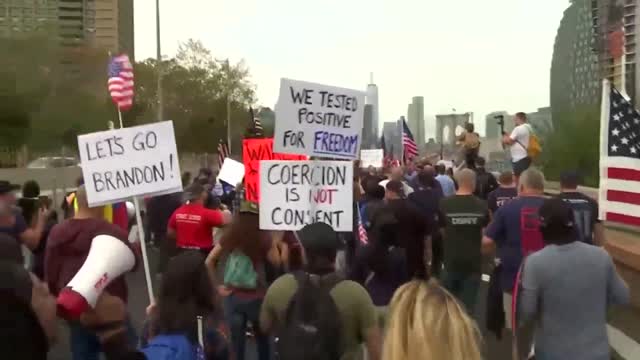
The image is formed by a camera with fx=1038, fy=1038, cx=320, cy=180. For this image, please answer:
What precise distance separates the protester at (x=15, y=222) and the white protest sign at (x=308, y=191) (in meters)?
1.98

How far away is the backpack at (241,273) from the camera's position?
7832 millimetres

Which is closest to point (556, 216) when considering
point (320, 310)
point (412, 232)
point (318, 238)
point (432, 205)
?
point (318, 238)

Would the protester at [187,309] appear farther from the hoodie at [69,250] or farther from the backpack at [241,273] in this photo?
the backpack at [241,273]

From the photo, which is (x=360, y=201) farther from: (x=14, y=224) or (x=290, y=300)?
(x=290, y=300)

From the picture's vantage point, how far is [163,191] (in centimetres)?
768

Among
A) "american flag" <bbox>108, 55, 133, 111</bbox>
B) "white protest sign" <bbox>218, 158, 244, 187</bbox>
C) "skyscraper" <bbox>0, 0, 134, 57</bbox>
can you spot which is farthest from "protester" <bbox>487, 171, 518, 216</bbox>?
"skyscraper" <bbox>0, 0, 134, 57</bbox>

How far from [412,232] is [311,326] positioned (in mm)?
3880

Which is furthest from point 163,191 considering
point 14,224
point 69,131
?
point 69,131

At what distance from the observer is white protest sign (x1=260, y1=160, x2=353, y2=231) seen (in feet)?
27.1

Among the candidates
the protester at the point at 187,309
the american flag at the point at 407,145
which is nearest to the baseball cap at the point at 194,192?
the protester at the point at 187,309

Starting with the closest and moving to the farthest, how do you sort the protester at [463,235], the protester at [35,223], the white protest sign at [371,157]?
the protester at [463,235] → the protester at [35,223] → the white protest sign at [371,157]

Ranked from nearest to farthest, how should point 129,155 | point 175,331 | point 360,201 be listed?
point 175,331, point 129,155, point 360,201

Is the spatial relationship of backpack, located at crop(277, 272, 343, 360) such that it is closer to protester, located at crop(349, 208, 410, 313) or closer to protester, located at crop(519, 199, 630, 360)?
protester, located at crop(519, 199, 630, 360)

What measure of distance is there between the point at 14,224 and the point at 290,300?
172 inches
